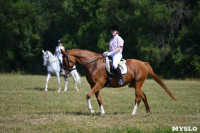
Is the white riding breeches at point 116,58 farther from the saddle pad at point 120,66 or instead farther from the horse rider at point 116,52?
the saddle pad at point 120,66

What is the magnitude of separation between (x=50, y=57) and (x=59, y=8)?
42660mm

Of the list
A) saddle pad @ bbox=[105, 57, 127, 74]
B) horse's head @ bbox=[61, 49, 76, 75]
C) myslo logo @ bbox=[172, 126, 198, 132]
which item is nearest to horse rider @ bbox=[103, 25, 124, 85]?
saddle pad @ bbox=[105, 57, 127, 74]

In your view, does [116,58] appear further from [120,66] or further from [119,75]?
[119,75]

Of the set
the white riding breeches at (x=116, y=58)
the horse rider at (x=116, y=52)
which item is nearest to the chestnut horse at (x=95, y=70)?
the horse rider at (x=116, y=52)

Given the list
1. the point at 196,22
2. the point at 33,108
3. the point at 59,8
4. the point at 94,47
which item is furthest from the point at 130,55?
the point at 33,108

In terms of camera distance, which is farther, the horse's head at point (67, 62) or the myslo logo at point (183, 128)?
the horse's head at point (67, 62)

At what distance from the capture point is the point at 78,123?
30.9 ft

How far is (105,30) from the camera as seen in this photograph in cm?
4819

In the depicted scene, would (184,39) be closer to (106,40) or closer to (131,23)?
(131,23)

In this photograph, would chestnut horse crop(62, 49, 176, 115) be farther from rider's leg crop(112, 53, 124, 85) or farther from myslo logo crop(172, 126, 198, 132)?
myslo logo crop(172, 126, 198, 132)

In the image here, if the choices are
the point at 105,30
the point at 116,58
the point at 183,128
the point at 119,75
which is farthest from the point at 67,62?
the point at 105,30

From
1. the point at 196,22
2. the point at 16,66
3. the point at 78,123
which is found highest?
the point at 196,22

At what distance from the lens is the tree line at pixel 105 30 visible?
1495 inches

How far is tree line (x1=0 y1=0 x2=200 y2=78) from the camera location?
37969mm
